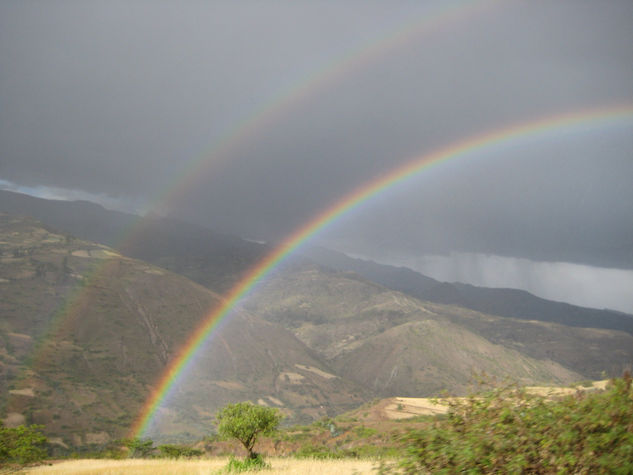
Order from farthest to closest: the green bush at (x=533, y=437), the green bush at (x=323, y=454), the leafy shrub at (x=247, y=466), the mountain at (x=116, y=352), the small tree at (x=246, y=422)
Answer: the mountain at (x=116, y=352) < the green bush at (x=323, y=454) < the small tree at (x=246, y=422) < the leafy shrub at (x=247, y=466) < the green bush at (x=533, y=437)

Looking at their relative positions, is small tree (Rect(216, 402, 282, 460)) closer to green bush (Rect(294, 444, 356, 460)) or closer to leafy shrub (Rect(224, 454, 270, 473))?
green bush (Rect(294, 444, 356, 460))

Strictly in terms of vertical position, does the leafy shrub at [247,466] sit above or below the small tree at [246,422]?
below

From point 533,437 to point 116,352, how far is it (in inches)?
5149

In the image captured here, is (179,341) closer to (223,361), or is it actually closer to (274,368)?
(223,361)

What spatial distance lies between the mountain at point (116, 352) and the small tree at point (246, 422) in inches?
2558

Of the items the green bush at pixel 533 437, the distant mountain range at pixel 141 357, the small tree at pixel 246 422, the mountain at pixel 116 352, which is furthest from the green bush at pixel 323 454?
the mountain at pixel 116 352

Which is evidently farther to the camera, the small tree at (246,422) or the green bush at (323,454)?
the green bush at (323,454)

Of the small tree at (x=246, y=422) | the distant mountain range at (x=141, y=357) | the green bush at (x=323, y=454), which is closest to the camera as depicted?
the small tree at (x=246, y=422)

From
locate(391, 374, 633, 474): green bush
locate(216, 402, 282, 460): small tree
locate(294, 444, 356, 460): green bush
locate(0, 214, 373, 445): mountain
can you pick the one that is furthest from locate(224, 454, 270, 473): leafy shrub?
locate(0, 214, 373, 445): mountain

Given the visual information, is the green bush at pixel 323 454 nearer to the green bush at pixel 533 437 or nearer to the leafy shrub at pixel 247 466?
the leafy shrub at pixel 247 466

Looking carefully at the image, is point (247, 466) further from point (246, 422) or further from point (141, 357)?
point (141, 357)

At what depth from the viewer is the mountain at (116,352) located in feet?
280

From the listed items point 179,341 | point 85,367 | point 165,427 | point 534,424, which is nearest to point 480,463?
point 534,424

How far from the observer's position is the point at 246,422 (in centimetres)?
2380
